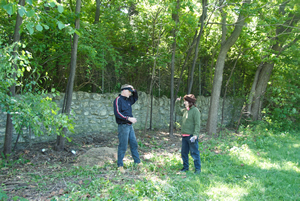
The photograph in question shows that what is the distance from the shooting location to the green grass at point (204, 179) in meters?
3.52

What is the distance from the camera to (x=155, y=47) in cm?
858

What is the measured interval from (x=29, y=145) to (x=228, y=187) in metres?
5.48

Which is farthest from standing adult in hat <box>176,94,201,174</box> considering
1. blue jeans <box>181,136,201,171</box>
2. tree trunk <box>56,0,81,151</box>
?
tree trunk <box>56,0,81,151</box>

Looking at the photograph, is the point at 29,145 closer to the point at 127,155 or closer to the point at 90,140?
the point at 90,140

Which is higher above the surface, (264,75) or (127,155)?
(264,75)

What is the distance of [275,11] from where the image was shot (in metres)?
9.57

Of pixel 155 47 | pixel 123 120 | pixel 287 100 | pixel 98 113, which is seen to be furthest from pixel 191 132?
pixel 287 100

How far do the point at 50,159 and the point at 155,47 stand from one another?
5368 mm

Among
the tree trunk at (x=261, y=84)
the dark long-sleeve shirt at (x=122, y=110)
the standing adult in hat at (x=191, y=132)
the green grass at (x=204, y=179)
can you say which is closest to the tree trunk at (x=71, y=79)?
the green grass at (x=204, y=179)

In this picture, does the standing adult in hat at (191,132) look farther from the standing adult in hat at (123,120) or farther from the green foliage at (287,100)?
the green foliage at (287,100)

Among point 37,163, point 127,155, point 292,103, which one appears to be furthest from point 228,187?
point 292,103

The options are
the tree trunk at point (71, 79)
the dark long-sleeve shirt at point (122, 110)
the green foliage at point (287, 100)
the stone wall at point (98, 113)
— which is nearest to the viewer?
the dark long-sleeve shirt at point (122, 110)

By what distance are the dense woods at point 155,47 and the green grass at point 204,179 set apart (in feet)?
6.09

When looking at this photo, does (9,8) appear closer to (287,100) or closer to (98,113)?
(98,113)
